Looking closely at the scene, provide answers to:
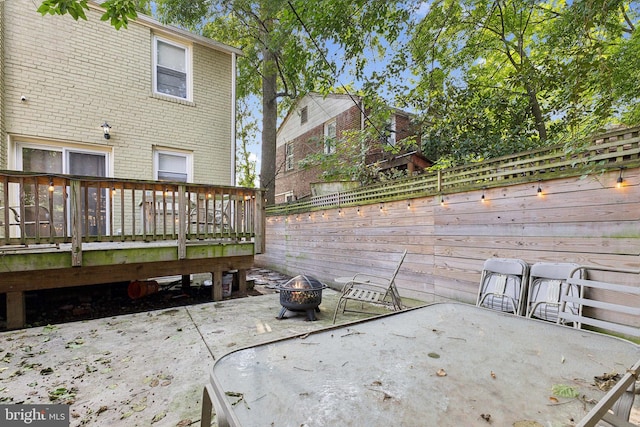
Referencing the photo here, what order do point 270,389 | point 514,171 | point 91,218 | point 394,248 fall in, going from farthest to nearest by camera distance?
point 91,218 < point 394,248 < point 514,171 < point 270,389

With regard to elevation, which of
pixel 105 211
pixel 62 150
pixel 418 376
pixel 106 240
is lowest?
pixel 418 376

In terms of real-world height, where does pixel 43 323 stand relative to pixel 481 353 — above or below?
below

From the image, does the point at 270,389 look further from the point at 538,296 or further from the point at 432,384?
the point at 538,296

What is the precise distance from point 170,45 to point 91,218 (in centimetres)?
430

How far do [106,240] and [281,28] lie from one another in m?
5.48

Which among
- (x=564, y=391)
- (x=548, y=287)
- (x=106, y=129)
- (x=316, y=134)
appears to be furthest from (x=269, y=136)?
(x=564, y=391)

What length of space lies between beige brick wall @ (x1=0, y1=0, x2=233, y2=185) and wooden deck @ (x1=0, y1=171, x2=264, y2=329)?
3.86 feet

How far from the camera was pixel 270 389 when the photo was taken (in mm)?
1088

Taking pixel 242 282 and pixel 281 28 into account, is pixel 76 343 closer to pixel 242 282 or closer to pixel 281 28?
pixel 242 282

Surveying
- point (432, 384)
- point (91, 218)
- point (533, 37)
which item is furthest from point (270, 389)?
point (533, 37)

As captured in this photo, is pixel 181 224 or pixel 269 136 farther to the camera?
pixel 269 136

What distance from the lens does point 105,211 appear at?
5.90 meters

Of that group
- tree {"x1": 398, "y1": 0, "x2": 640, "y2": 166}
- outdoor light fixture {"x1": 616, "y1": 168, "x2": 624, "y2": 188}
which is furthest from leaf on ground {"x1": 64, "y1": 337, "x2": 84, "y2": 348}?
tree {"x1": 398, "y1": 0, "x2": 640, "y2": 166}

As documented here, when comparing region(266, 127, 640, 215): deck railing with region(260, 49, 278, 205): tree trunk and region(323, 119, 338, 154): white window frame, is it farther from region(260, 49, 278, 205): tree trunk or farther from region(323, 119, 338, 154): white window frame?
region(323, 119, 338, 154): white window frame
